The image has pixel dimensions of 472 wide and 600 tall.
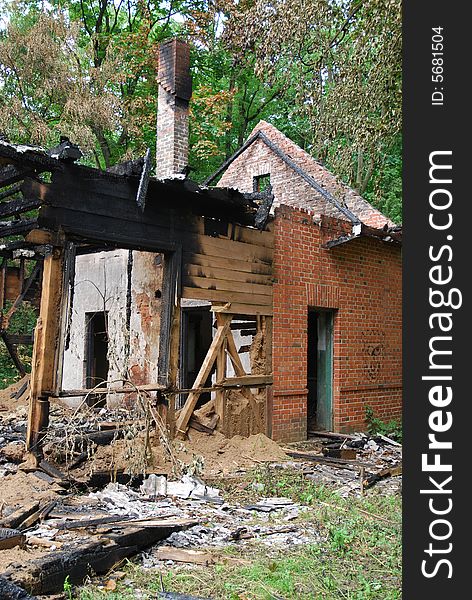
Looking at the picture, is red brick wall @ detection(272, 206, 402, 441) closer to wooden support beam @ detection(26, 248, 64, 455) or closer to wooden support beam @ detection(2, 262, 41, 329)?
wooden support beam @ detection(26, 248, 64, 455)

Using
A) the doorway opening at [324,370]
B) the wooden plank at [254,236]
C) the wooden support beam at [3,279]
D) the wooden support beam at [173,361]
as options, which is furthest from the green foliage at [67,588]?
the wooden support beam at [3,279]

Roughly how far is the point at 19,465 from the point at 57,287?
88.9 inches

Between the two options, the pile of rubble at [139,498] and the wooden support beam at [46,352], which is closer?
the pile of rubble at [139,498]

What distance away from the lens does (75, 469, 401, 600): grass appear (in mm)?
4910

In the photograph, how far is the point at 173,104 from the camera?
46.7 feet

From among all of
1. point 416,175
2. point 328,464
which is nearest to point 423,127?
point 416,175

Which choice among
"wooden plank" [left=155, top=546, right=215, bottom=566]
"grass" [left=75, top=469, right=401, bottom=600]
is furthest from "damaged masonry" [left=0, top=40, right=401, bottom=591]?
"grass" [left=75, top=469, right=401, bottom=600]

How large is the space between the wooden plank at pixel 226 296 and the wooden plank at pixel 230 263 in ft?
1.31

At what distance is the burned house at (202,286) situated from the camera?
8.28 m

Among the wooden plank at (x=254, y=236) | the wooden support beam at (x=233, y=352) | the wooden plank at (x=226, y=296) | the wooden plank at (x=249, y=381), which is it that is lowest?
the wooden plank at (x=249, y=381)

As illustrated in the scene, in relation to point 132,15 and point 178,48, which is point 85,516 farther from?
point 132,15

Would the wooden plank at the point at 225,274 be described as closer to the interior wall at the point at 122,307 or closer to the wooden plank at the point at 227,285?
the wooden plank at the point at 227,285

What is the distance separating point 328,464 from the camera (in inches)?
393

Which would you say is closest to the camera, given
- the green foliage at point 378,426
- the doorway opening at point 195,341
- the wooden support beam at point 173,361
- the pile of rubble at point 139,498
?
the pile of rubble at point 139,498
